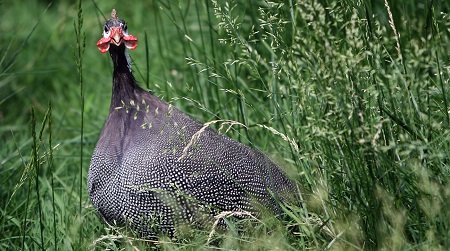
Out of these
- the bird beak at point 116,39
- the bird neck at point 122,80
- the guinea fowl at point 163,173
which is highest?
the bird beak at point 116,39

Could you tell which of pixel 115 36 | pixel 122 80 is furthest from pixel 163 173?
pixel 115 36

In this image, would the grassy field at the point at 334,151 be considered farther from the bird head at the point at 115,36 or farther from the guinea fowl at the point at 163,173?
the bird head at the point at 115,36

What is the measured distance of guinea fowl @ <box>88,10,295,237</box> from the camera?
3.09 m

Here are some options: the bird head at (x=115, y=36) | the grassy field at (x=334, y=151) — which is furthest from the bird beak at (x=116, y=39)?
the grassy field at (x=334, y=151)

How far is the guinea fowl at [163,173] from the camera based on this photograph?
3090mm

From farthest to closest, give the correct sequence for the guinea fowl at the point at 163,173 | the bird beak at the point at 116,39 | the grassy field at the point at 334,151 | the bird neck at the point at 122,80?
the bird neck at the point at 122,80 → the bird beak at the point at 116,39 → the guinea fowl at the point at 163,173 → the grassy field at the point at 334,151

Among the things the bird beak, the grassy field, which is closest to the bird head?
the bird beak

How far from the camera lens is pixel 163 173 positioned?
10.2ft

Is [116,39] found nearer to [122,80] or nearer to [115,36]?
[115,36]

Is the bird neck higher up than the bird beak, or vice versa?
the bird beak

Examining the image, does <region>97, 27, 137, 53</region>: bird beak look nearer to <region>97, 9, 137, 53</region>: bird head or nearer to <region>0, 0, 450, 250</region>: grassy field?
<region>97, 9, 137, 53</region>: bird head

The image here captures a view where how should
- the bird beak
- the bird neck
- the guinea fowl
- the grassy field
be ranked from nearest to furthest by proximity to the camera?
the grassy field, the guinea fowl, the bird beak, the bird neck

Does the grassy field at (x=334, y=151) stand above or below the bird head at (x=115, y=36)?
below

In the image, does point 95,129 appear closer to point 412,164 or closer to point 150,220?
point 150,220
